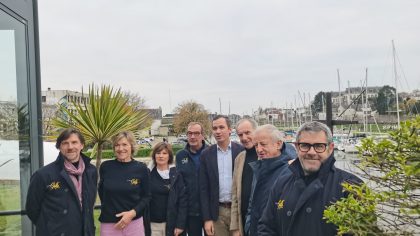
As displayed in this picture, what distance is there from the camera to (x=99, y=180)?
4.57 metres

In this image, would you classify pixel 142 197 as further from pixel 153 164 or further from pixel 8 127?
pixel 8 127

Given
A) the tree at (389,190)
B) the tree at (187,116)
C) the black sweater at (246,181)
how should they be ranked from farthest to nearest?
the tree at (187,116), the black sweater at (246,181), the tree at (389,190)

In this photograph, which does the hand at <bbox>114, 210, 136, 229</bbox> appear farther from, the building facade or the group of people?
the building facade

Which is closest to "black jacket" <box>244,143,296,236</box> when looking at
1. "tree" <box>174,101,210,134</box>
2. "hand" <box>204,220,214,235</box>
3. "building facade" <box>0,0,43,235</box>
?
"hand" <box>204,220,214,235</box>

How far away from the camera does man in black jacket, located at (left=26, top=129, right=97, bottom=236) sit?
3791 mm

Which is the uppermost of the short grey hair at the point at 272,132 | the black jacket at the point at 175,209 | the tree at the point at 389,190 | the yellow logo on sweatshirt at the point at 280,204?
the short grey hair at the point at 272,132

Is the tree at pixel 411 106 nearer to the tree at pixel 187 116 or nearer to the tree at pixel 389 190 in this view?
the tree at pixel 389 190

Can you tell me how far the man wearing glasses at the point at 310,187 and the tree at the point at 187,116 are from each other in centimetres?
3787

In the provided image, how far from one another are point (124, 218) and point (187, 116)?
3774cm

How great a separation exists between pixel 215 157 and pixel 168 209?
0.82 meters

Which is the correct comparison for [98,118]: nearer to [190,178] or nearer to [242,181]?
[190,178]

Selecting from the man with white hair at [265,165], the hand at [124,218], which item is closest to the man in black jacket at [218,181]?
the hand at [124,218]

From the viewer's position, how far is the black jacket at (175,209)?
15.7 ft

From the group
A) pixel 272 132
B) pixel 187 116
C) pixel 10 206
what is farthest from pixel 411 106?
pixel 187 116
